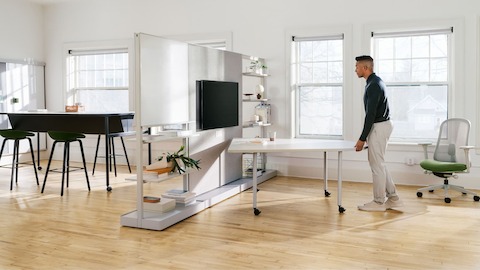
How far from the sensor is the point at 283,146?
5137mm

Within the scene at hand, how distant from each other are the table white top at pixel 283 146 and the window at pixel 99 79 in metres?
3.82

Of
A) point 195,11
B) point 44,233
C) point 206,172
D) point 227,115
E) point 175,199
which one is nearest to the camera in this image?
point 44,233

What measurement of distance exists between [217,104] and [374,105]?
186cm

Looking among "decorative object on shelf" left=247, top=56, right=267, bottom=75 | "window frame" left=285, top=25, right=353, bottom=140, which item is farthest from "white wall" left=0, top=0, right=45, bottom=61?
"window frame" left=285, top=25, right=353, bottom=140

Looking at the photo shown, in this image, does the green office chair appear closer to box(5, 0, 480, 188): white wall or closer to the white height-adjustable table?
box(5, 0, 480, 188): white wall

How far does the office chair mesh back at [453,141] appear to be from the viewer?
5734 mm

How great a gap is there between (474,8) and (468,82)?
96 cm

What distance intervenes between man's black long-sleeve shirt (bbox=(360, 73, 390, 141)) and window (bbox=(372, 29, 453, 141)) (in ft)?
6.29

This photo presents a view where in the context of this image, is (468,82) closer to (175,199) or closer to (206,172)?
(206,172)

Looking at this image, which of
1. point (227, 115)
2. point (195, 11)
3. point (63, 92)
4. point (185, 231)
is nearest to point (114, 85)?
point (63, 92)

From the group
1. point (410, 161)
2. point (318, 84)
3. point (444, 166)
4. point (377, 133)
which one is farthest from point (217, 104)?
point (410, 161)

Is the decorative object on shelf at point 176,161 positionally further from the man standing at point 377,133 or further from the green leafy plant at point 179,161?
the man standing at point 377,133

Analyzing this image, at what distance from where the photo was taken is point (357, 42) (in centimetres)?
679

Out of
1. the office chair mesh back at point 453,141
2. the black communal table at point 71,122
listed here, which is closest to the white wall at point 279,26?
the office chair mesh back at point 453,141
